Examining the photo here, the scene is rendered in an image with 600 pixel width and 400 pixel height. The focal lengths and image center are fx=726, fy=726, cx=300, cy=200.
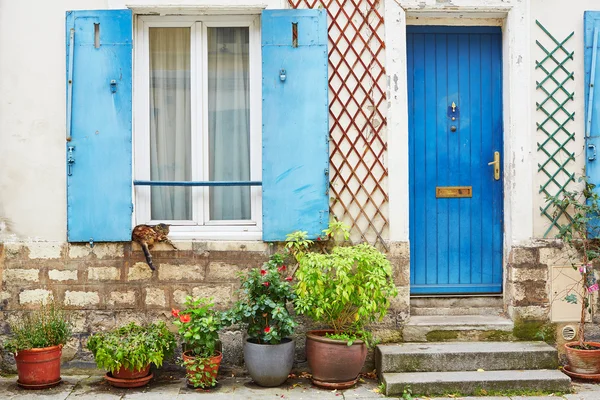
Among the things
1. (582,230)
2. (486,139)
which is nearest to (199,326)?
(486,139)

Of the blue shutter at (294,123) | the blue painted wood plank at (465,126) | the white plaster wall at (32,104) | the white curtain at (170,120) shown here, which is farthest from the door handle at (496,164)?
the white plaster wall at (32,104)

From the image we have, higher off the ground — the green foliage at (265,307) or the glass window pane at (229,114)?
the glass window pane at (229,114)

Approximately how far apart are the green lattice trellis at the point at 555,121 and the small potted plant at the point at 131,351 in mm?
3303

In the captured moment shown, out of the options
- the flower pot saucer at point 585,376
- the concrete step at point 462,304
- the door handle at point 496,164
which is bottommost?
the flower pot saucer at point 585,376

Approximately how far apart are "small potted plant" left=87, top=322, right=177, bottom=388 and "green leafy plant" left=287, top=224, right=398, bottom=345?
1.10 m

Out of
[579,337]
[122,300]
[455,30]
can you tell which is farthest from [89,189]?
[579,337]

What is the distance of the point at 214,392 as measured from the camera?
549 cm

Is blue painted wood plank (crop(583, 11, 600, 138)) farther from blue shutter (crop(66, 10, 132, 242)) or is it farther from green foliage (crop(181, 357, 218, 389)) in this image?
blue shutter (crop(66, 10, 132, 242))

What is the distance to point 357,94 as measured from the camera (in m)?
6.06

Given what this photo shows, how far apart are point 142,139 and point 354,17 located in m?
2.07

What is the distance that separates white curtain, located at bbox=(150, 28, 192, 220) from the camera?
626cm

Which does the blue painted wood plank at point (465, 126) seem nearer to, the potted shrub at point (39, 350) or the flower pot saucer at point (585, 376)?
the flower pot saucer at point (585, 376)

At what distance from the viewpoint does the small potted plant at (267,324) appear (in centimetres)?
552

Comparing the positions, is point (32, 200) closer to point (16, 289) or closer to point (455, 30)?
point (16, 289)
